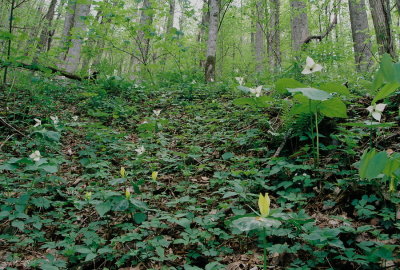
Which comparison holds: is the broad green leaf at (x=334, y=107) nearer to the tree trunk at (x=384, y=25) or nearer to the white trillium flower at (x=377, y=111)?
the white trillium flower at (x=377, y=111)

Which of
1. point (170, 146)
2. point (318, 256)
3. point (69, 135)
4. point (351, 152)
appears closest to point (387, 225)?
point (318, 256)

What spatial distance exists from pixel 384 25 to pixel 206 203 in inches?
166

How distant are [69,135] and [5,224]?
236 centimetres

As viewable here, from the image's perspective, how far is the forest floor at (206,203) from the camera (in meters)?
1.73

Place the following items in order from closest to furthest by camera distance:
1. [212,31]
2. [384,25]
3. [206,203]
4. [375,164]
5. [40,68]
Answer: [375,164], [206,203], [384,25], [40,68], [212,31]

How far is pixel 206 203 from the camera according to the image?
94.9 inches

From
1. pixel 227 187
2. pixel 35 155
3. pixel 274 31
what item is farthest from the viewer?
pixel 274 31

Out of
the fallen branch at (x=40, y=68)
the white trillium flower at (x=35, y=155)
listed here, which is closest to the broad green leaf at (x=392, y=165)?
the white trillium flower at (x=35, y=155)

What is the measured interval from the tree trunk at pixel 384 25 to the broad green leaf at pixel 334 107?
2726mm

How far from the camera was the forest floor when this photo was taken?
1726 mm

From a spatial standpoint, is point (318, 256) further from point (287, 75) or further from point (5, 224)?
point (287, 75)

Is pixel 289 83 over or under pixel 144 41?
under

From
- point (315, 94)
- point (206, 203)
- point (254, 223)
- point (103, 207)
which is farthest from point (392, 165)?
point (103, 207)

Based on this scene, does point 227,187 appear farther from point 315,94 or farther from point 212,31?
point 212,31
